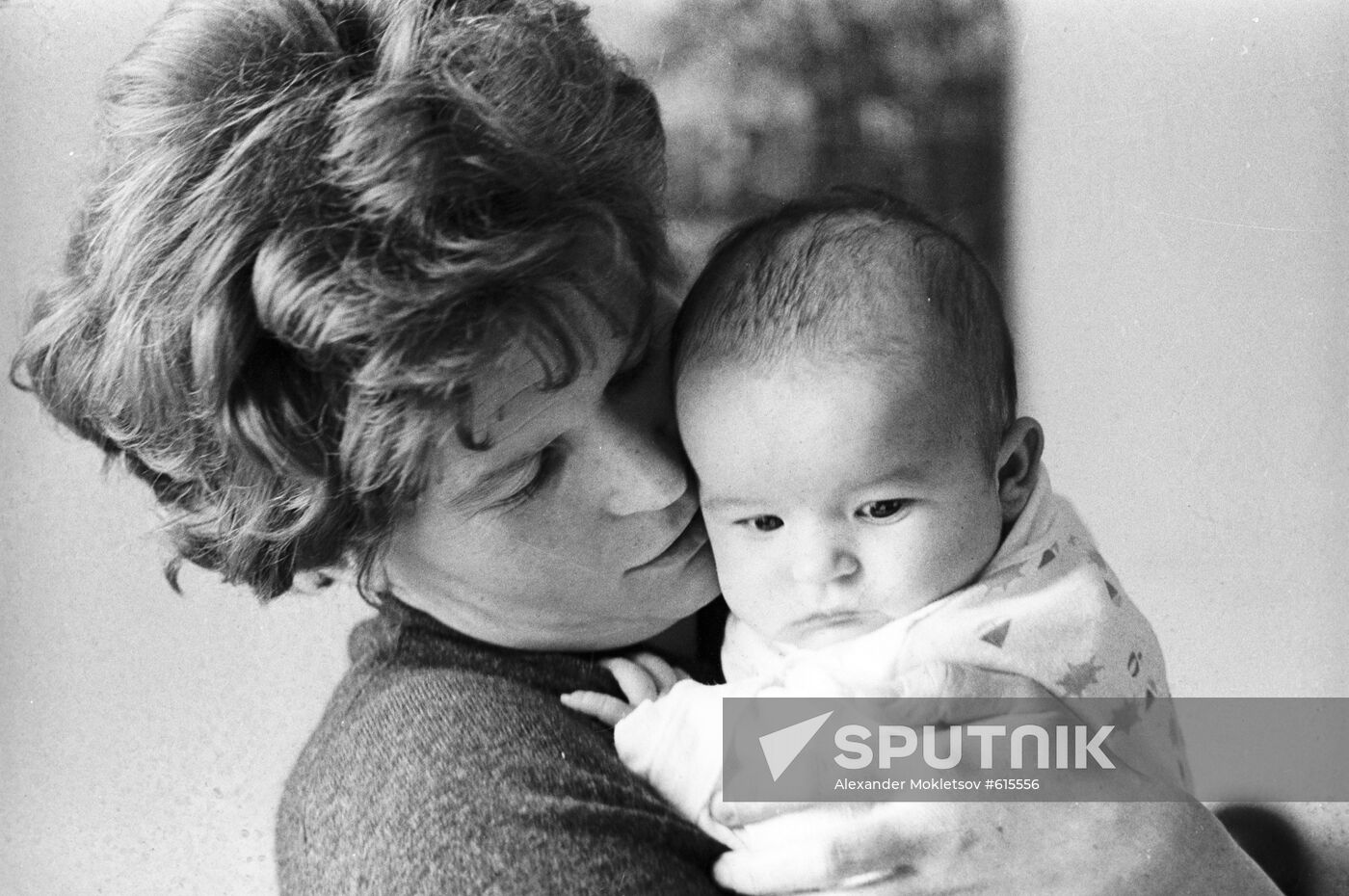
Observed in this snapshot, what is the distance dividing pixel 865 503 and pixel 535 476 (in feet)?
0.80

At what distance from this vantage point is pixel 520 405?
2.73 feet

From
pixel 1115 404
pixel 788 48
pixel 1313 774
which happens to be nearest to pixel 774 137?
pixel 788 48

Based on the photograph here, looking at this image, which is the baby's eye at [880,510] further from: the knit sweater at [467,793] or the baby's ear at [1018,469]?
the knit sweater at [467,793]

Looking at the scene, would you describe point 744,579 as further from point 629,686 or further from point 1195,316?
point 1195,316

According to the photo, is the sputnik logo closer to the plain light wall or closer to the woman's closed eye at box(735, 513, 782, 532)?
the woman's closed eye at box(735, 513, 782, 532)

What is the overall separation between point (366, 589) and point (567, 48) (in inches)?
17.8

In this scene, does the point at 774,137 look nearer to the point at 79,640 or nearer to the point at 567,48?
the point at 567,48

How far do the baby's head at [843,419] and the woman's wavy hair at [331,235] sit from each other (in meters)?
0.11

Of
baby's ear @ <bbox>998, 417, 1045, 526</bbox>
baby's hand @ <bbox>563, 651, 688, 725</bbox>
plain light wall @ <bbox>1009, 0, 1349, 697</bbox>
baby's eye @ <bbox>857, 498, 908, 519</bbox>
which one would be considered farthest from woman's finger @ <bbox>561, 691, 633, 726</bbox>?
plain light wall @ <bbox>1009, 0, 1349, 697</bbox>

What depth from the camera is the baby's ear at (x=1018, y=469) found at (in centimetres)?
95

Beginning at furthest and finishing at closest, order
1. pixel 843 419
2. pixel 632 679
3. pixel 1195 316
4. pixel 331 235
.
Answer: pixel 1195 316, pixel 632 679, pixel 843 419, pixel 331 235

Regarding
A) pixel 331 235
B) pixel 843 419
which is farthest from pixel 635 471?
pixel 331 235

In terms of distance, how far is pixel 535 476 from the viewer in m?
0.87

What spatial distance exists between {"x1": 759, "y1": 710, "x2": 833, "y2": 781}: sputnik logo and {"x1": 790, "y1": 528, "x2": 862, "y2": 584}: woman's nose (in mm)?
99
